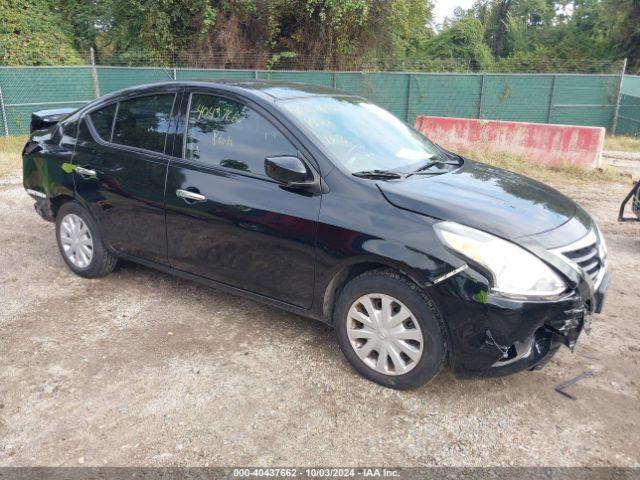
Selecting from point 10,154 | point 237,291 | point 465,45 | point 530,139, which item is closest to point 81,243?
point 237,291

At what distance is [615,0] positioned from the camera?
27.0m

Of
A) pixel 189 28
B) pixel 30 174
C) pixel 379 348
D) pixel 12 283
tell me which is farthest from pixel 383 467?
pixel 189 28

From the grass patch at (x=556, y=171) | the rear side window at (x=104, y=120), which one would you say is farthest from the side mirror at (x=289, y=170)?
the grass patch at (x=556, y=171)

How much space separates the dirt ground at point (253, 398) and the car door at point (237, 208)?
1.49 feet

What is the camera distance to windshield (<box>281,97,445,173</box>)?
3580 millimetres

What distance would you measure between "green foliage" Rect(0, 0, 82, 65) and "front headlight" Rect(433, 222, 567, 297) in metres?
18.7

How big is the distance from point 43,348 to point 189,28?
1736 cm

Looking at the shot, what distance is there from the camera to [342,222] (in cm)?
321

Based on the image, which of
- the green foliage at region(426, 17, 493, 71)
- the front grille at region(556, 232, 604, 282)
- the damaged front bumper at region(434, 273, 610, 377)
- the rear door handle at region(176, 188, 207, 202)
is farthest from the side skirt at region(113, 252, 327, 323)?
the green foliage at region(426, 17, 493, 71)

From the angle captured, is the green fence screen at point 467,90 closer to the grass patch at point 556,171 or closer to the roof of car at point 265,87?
the grass patch at point 556,171

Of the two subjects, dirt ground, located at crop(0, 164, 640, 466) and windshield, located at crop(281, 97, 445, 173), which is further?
windshield, located at crop(281, 97, 445, 173)

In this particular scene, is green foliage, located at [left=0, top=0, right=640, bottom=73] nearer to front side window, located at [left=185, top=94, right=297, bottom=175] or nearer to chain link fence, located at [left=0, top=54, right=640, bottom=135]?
chain link fence, located at [left=0, top=54, right=640, bottom=135]

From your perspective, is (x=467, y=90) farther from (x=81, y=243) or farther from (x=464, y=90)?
(x=81, y=243)

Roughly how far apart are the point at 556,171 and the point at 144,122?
27.1ft
